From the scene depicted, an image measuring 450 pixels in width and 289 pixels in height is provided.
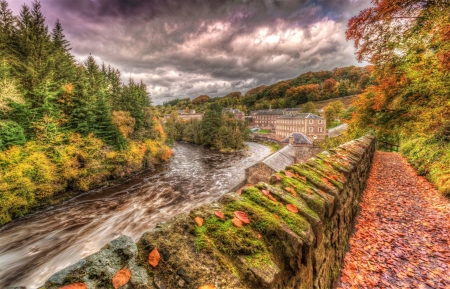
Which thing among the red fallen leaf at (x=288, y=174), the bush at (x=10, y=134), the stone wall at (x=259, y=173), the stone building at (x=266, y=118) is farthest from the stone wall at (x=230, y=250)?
the stone building at (x=266, y=118)

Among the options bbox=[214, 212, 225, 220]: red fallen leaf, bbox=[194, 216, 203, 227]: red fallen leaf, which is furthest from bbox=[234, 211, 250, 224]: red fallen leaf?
bbox=[194, 216, 203, 227]: red fallen leaf

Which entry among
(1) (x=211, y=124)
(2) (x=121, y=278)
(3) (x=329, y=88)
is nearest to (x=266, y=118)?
(3) (x=329, y=88)

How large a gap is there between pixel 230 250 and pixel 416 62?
1089 cm

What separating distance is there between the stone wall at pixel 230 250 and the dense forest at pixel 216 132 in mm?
40247

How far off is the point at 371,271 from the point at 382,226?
190 centimetres

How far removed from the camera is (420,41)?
24.4ft

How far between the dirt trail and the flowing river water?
11801 mm

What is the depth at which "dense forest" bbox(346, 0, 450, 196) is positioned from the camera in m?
6.34

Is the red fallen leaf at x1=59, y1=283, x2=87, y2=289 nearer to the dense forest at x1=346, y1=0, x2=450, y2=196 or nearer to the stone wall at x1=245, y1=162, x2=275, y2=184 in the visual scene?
the dense forest at x1=346, y1=0, x2=450, y2=196

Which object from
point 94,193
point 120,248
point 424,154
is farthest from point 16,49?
point 424,154

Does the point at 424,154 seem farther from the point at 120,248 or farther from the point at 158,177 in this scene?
the point at 158,177

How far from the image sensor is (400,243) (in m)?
4.12

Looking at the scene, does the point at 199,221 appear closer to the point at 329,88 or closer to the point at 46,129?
the point at 46,129

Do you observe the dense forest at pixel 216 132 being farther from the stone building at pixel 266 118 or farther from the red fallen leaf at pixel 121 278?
the red fallen leaf at pixel 121 278
